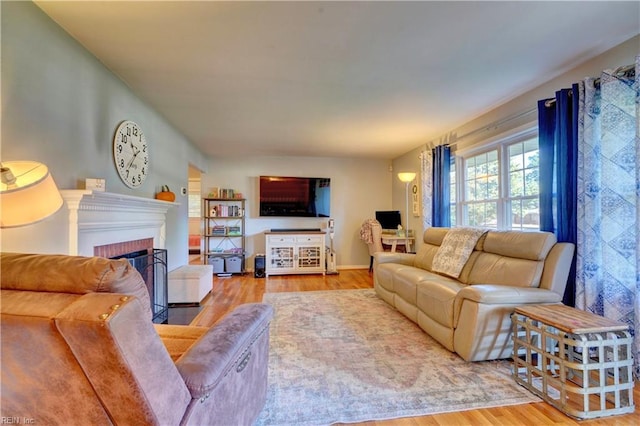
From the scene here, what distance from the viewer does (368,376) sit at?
1.95 metres

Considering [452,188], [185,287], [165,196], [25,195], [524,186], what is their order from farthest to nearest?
[452,188]
[185,287]
[165,196]
[524,186]
[25,195]

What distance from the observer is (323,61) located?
7.34ft

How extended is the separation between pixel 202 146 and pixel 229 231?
1663 millimetres

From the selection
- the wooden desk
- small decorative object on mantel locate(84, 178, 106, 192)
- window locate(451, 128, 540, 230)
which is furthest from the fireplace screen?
window locate(451, 128, 540, 230)

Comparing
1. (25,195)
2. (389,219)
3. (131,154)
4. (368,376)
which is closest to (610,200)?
(368,376)

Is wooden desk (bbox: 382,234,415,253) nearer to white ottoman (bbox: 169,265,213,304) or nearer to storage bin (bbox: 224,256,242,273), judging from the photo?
storage bin (bbox: 224,256,242,273)

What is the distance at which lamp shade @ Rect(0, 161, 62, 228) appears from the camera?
3.84 feet

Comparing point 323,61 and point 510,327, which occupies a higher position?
point 323,61

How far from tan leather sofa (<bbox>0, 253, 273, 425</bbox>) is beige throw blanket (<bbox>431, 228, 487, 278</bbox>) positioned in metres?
2.74

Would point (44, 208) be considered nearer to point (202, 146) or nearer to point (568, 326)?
point (568, 326)

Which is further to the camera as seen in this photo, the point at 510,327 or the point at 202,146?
the point at 202,146

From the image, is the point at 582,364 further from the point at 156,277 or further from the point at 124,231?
the point at 156,277

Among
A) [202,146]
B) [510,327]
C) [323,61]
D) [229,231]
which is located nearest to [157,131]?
[202,146]

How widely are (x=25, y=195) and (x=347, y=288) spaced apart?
381 centimetres
